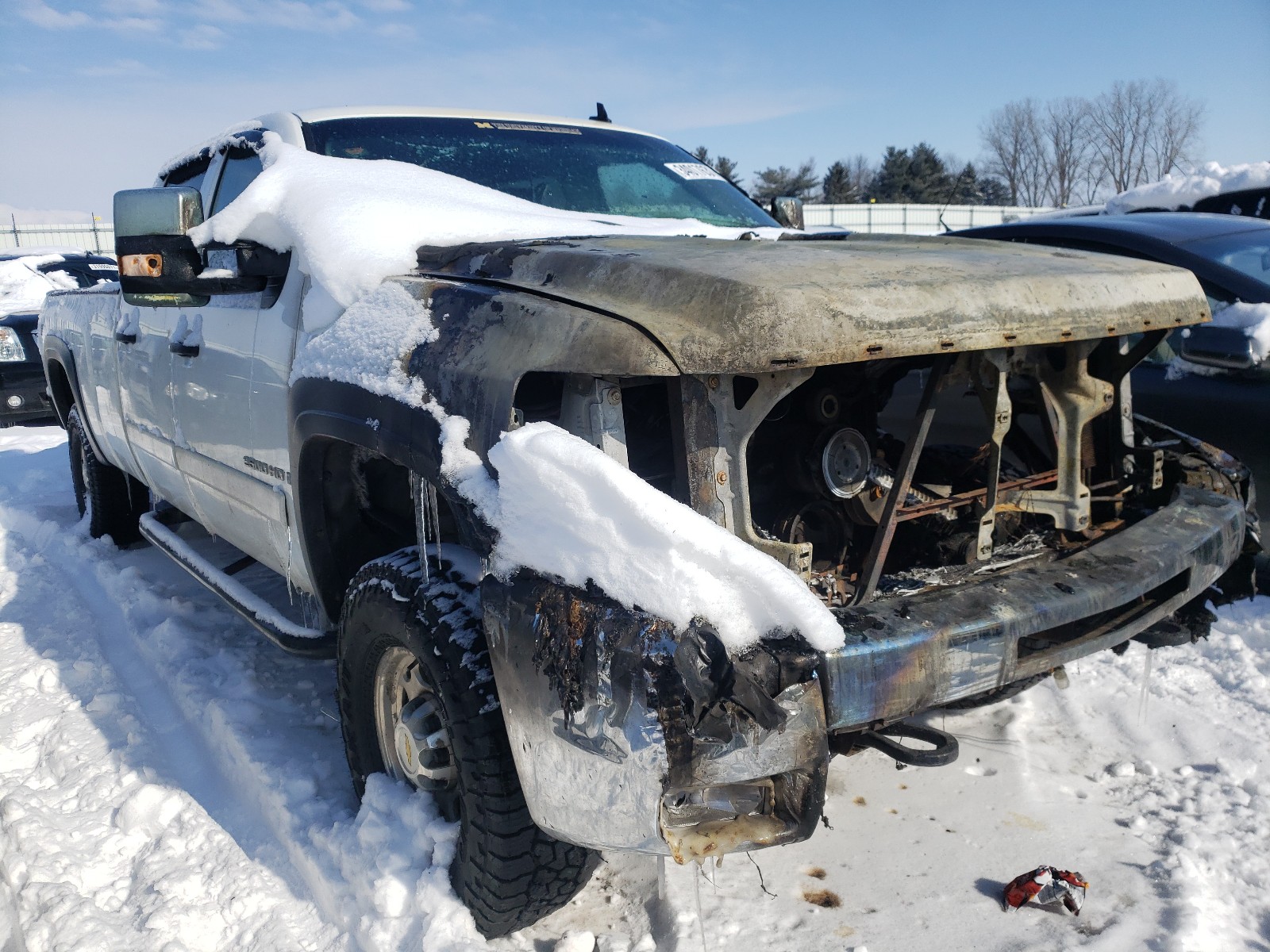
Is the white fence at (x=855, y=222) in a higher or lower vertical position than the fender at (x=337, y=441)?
higher

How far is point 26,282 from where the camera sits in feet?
35.4

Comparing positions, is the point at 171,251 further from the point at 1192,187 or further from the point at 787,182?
the point at 787,182

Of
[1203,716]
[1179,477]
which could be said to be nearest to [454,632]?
[1179,477]

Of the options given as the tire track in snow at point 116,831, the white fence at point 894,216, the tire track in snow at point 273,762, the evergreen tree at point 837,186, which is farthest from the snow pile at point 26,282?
the evergreen tree at point 837,186

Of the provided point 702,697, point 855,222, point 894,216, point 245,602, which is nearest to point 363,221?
point 245,602

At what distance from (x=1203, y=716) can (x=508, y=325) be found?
8.88ft

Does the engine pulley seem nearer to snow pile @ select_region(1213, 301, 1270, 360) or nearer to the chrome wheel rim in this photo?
the chrome wheel rim

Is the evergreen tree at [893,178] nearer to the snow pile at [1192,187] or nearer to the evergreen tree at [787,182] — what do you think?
the evergreen tree at [787,182]

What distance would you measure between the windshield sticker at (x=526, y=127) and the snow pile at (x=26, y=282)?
353 inches

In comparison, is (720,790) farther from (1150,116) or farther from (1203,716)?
(1150,116)

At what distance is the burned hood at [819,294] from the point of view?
178 cm

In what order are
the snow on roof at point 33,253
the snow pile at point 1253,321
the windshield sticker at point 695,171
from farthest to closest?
the snow on roof at point 33,253
the windshield sticker at point 695,171
the snow pile at point 1253,321

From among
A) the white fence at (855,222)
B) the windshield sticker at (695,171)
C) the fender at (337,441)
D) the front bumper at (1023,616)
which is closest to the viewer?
the front bumper at (1023,616)

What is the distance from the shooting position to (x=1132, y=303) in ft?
7.62
